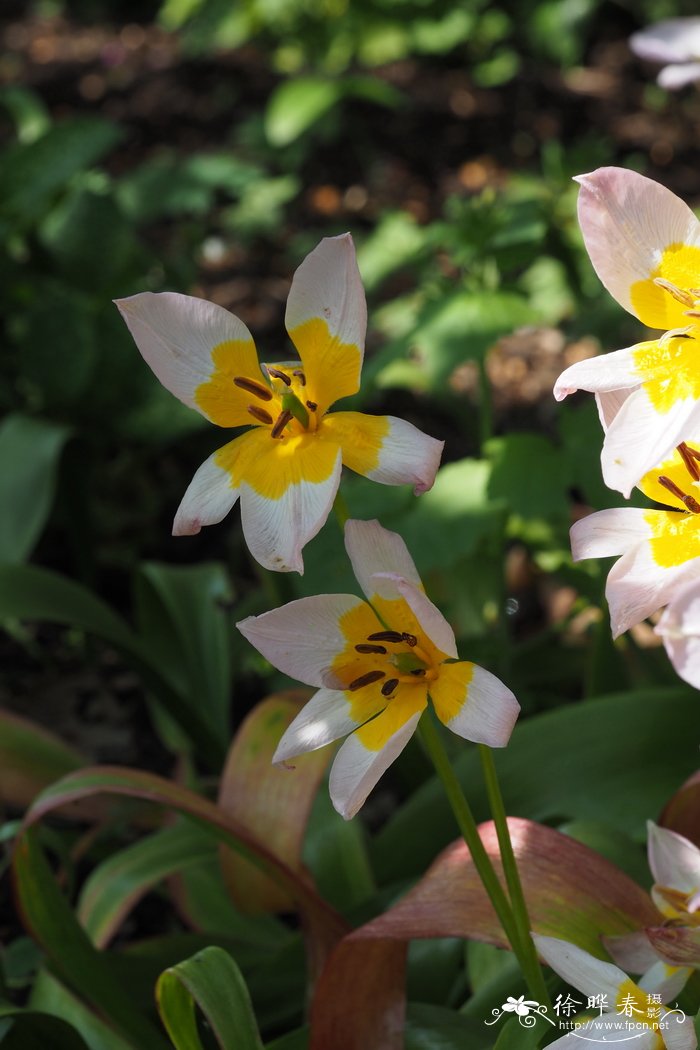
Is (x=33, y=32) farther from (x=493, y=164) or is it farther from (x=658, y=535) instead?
(x=658, y=535)

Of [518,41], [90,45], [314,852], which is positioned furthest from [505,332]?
[90,45]

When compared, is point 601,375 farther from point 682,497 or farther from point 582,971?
point 582,971

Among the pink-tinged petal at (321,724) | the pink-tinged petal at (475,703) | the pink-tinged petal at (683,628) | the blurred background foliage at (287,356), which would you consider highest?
the pink-tinged petal at (683,628)

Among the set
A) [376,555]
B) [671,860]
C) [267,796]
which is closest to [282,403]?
[376,555]

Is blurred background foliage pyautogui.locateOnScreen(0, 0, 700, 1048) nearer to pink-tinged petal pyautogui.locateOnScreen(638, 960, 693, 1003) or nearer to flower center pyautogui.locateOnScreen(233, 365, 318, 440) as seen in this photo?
pink-tinged petal pyautogui.locateOnScreen(638, 960, 693, 1003)

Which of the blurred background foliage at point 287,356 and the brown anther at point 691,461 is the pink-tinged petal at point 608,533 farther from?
the blurred background foliage at point 287,356

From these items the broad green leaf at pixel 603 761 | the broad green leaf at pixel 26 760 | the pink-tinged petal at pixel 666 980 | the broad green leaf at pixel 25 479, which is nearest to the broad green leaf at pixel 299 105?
the broad green leaf at pixel 25 479

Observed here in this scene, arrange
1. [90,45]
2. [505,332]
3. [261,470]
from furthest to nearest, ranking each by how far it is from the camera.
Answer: [90,45] → [505,332] → [261,470]
